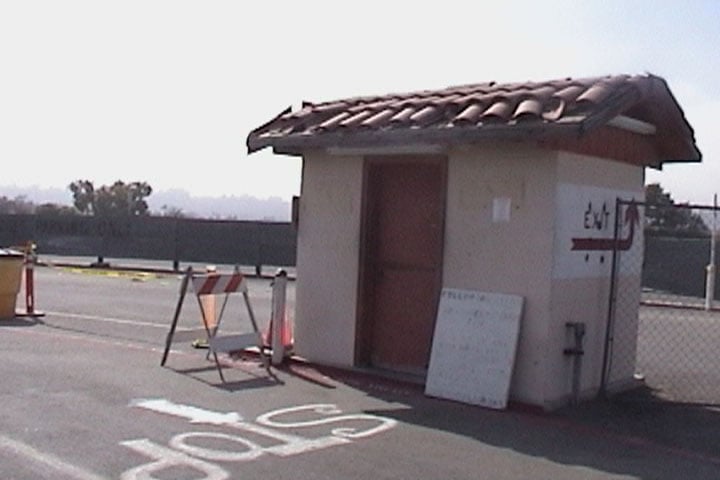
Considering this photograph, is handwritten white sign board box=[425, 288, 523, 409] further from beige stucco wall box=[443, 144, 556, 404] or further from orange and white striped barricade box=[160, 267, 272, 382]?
orange and white striped barricade box=[160, 267, 272, 382]

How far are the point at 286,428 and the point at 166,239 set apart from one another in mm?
25918

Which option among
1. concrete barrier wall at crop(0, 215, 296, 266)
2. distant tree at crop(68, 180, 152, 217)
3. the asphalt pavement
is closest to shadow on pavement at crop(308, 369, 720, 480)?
the asphalt pavement

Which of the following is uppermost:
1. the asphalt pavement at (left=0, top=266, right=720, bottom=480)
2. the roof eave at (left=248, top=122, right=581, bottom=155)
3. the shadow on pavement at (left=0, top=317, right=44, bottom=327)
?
the roof eave at (left=248, top=122, right=581, bottom=155)

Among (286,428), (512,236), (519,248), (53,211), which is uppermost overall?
(53,211)

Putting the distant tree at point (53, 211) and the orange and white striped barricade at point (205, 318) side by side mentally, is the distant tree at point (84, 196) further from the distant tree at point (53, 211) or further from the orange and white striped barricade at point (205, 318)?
the orange and white striped barricade at point (205, 318)

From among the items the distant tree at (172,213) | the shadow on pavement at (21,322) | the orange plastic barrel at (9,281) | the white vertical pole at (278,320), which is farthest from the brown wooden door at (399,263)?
the distant tree at (172,213)

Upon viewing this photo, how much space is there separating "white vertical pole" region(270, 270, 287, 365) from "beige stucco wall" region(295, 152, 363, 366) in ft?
0.71

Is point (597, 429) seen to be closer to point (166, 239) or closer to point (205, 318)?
point (205, 318)

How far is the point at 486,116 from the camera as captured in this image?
948 centimetres

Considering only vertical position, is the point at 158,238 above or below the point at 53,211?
below

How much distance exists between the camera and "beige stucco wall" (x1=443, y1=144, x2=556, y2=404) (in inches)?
378

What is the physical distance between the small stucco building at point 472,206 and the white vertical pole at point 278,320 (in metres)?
0.23

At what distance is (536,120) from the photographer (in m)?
9.05

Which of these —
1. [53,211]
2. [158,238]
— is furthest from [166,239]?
[53,211]
